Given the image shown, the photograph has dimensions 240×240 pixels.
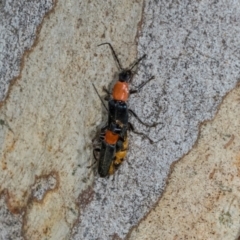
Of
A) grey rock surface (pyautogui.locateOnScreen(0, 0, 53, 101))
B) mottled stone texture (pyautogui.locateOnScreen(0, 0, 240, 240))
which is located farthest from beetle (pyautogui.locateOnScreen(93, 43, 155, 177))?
grey rock surface (pyautogui.locateOnScreen(0, 0, 53, 101))

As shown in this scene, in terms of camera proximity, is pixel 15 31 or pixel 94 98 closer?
pixel 94 98

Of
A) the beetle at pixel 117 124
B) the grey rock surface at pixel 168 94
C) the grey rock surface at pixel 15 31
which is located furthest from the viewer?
the grey rock surface at pixel 15 31

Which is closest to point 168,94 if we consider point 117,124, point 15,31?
point 117,124

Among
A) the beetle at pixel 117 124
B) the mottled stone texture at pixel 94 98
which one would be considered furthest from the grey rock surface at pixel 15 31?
the beetle at pixel 117 124

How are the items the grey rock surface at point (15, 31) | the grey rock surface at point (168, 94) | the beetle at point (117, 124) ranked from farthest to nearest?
the grey rock surface at point (15, 31) → the beetle at point (117, 124) → the grey rock surface at point (168, 94)

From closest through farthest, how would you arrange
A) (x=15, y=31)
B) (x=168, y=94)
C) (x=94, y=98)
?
(x=168, y=94) < (x=94, y=98) < (x=15, y=31)

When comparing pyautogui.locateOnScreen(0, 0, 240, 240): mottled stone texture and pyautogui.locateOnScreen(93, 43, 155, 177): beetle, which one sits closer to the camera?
pyautogui.locateOnScreen(0, 0, 240, 240): mottled stone texture

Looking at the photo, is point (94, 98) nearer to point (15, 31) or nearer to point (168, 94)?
point (168, 94)

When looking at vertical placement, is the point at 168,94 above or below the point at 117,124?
above

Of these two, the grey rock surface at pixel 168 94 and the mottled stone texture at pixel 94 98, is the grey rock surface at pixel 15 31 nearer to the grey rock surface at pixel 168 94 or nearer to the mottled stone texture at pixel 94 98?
the mottled stone texture at pixel 94 98

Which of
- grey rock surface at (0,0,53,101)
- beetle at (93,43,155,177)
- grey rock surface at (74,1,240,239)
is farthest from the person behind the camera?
grey rock surface at (0,0,53,101)

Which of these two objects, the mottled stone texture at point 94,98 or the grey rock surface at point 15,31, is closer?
the mottled stone texture at point 94,98

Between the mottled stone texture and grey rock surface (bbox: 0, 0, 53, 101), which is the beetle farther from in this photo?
grey rock surface (bbox: 0, 0, 53, 101)
